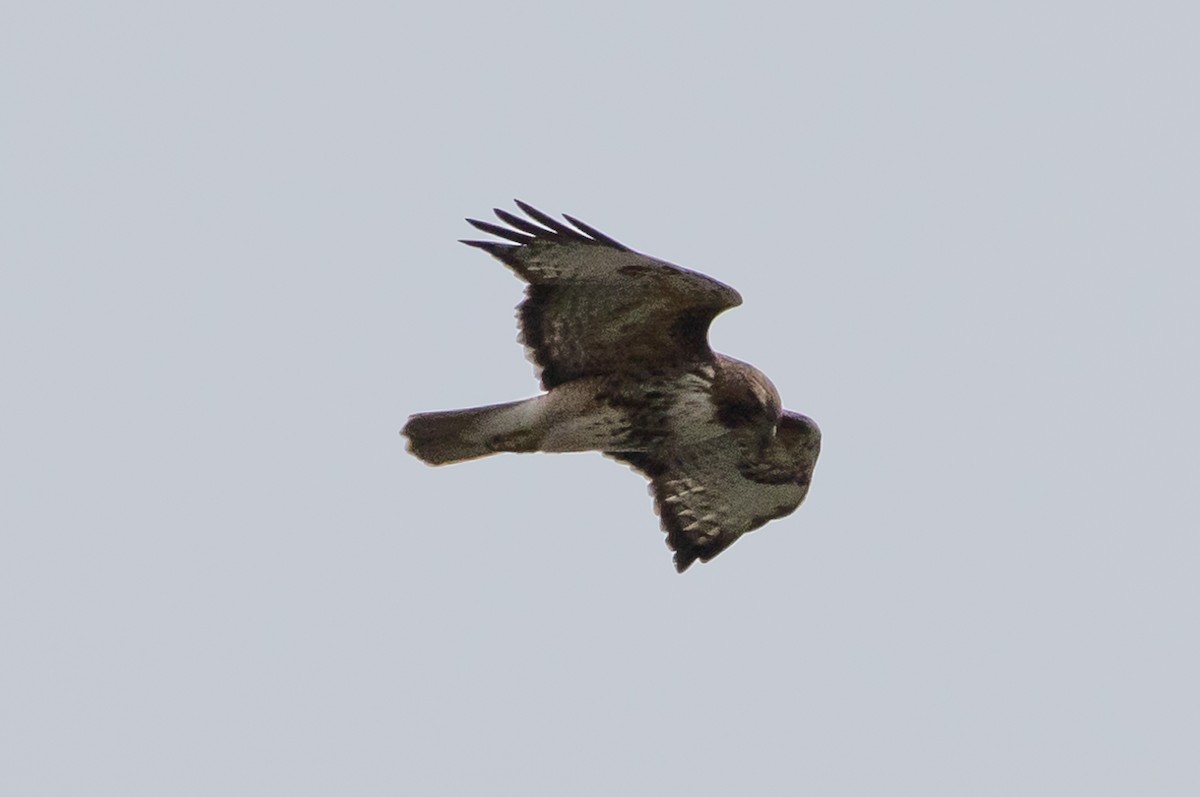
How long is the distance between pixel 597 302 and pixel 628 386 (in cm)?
50

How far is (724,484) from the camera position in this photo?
10773mm

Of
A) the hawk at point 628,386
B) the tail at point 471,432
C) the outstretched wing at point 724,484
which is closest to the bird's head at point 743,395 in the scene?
the hawk at point 628,386

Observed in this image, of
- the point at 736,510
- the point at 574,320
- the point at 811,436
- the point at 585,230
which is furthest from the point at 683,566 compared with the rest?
the point at 585,230

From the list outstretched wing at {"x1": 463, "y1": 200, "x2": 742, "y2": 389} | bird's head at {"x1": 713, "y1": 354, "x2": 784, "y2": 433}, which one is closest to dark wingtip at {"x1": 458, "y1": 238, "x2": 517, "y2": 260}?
outstretched wing at {"x1": 463, "y1": 200, "x2": 742, "y2": 389}

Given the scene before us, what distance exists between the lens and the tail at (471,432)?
1010 centimetres

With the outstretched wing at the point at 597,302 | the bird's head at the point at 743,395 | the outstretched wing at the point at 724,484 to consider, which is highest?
the outstretched wing at the point at 597,302

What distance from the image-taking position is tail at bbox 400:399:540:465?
10102mm

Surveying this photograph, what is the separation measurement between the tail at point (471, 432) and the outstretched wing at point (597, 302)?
24cm

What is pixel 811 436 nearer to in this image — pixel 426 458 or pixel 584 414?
pixel 584 414

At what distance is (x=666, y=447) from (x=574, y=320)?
1.01 metres

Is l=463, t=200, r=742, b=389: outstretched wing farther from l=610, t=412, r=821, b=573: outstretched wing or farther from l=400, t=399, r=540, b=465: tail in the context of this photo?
l=610, t=412, r=821, b=573: outstretched wing


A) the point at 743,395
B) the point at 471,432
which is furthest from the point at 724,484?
the point at 471,432

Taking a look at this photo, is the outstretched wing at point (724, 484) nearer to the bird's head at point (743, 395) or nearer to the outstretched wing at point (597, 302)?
the bird's head at point (743, 395)

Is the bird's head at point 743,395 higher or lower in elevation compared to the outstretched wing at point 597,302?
lower
